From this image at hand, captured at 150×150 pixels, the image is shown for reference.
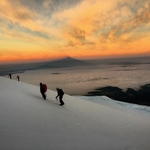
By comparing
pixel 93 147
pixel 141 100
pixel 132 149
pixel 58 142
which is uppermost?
pixel 58 142

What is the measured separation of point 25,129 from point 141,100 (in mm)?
37752

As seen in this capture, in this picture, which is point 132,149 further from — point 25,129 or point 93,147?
point 25,129

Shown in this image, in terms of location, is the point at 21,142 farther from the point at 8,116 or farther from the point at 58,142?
the point at 8,116

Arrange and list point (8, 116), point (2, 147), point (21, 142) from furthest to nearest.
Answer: point (8, 116) → point (21, 142) → point (2, 147)

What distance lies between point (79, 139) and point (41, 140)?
3.93ft

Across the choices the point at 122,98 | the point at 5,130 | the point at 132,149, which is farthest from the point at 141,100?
the point at 5,130

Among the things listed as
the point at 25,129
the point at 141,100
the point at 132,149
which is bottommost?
the point at 141,100

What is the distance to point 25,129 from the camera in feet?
13.6

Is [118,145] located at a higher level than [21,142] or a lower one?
lower

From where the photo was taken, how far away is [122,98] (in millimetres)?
39875

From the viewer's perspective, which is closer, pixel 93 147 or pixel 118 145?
pixel 93 147

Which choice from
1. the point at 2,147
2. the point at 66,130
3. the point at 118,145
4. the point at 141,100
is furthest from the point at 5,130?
the point at 141,100

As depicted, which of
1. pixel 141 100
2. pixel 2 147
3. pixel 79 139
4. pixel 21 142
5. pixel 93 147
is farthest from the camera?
pixel 141 100

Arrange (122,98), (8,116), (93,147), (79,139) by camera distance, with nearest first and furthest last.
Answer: (93,147) < (79,139) < (8,116) < (122,98)
